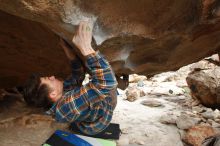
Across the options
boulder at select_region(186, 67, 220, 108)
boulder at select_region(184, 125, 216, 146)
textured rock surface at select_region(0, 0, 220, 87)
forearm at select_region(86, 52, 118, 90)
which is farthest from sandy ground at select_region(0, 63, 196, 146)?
forearm at select_region(86, 52, 118, 90)

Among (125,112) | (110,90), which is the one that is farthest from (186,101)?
(110,90)

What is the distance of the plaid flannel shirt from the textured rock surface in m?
0.31

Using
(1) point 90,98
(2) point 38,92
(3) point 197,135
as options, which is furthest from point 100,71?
(3) point 197,135

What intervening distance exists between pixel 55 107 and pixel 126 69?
1.04 meters

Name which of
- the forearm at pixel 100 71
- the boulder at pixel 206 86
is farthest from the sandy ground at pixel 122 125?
the forearm at pixel 100 71

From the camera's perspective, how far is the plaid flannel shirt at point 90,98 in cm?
203

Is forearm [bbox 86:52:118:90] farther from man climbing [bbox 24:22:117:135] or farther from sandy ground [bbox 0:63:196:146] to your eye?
sandy ground [bbox 0:63:196:146]

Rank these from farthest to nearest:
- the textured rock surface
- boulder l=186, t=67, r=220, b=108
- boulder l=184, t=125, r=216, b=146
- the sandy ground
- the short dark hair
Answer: boulder l=186, t=67, r=220, b=108 → boulder l=184, t=125, r=216, b=146 → the sandy ground → the short dark hair → the textured rock surface

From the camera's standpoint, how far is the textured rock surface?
6.40ft

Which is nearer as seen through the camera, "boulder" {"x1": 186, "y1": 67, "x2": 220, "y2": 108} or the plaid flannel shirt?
the plaid flannel shirt

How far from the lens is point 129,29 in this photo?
94.9 inches

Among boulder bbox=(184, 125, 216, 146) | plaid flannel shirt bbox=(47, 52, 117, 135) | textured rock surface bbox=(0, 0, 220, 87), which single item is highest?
textured rock surface bbox=(0, 0, 220, 87)

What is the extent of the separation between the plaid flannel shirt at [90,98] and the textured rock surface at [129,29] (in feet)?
1.01

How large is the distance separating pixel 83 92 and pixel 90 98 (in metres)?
0.07
